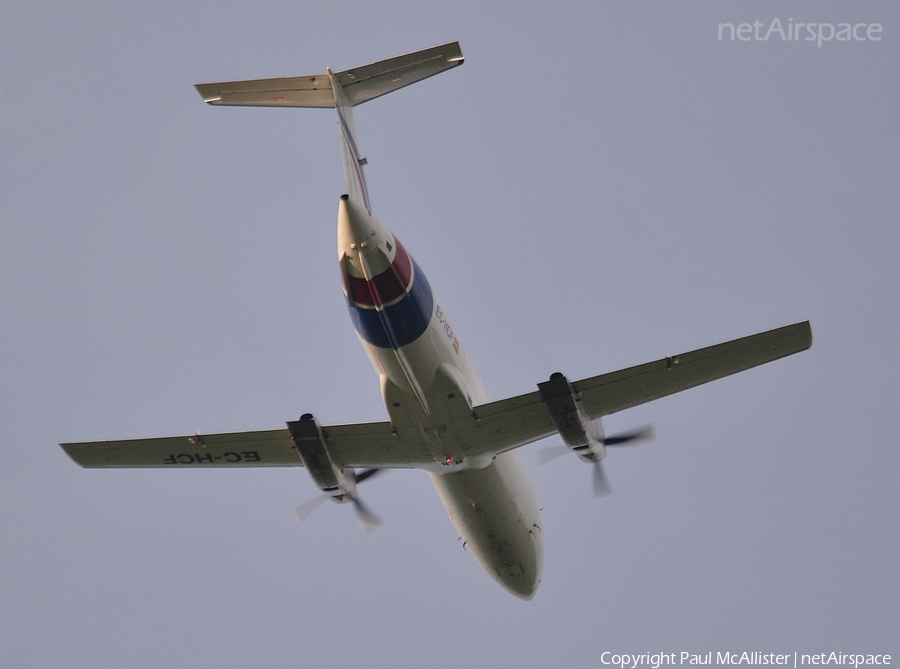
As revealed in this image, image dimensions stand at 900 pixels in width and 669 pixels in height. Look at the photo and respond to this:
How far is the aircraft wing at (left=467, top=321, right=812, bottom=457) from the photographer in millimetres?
21359

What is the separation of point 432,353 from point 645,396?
4910mm

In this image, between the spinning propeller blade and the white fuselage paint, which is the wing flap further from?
the spinning propeller blade

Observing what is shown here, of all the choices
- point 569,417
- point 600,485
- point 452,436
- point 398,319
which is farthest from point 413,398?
point 600,485

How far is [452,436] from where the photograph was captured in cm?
2259

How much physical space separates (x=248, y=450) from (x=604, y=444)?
847cm

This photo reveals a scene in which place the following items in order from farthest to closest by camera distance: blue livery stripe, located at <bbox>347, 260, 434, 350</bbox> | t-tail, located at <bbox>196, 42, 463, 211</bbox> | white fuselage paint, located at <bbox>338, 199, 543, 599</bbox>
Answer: t-tail, located at <bbox>196, 42, 463, 211</bbox>
blue livery stripe, located at <bbox>347, 260, 434, 350</bbox>
white fuselage paint, located at <bbox>338, 199, 543, 599</bbox>

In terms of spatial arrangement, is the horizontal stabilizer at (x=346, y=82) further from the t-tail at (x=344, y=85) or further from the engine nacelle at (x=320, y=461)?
the engine nacelle at (x=320, y=461)

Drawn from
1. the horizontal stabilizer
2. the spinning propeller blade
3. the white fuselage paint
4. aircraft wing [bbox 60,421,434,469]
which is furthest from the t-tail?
the spinning propeller blade

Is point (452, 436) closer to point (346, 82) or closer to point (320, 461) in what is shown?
point (320, 461)

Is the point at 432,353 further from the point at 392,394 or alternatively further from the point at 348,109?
the point at 348,109


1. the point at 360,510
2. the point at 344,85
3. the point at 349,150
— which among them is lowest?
the point at 360,510

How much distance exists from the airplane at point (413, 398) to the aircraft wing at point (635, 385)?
0.03 meters

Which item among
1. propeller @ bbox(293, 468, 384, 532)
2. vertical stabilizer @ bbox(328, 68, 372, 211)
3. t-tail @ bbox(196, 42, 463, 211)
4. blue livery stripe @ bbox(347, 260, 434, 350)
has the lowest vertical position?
propeller @ bbox(293, 468, 384, 532)

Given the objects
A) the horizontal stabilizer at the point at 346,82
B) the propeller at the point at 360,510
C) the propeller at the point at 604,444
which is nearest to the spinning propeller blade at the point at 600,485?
the propeller at the point at 604,444
